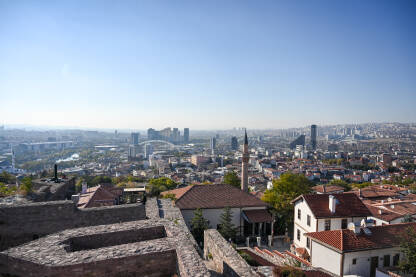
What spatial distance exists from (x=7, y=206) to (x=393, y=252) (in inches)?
618

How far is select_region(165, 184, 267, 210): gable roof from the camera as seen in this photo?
1728 centimetres

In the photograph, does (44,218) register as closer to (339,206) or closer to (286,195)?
(339,206)

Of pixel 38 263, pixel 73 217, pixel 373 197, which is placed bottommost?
pixel 373 197

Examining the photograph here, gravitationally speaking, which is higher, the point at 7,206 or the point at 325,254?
the point at 7,206

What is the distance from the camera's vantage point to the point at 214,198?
18.1 m

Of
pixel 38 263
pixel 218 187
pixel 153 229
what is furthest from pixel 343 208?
pixel 38 263

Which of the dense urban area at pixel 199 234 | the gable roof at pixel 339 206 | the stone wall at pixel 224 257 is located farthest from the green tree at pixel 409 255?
the stone wall at pixel 224 257

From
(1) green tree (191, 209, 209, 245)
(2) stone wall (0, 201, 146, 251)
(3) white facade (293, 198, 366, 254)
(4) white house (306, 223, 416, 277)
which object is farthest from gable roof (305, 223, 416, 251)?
(2) stone wall (0, 201, 146, 251)

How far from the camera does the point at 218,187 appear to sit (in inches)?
757

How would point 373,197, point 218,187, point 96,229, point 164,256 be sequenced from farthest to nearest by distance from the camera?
1. point 373,197
2. point 218,187
3. point 96,229
4. point 164,256

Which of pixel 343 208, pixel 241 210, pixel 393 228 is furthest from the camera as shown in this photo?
pixel 241 210

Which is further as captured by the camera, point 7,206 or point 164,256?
point 7,206

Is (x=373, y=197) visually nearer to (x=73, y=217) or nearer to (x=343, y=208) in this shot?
(x=343, y=208)

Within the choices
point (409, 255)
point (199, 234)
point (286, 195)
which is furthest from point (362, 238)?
point (286, 195)
